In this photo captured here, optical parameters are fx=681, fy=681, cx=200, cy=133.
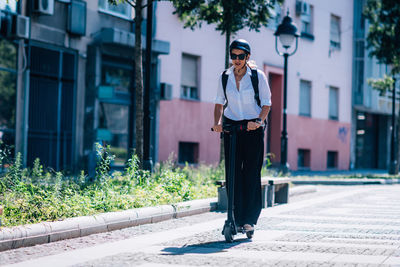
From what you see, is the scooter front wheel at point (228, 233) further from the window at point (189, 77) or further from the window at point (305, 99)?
the window at point (305, 99)

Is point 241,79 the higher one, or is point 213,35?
point 213,35

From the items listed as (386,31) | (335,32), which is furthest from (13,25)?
(335,32)

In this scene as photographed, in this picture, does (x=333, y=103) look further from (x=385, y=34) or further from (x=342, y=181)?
(x=342, y=181)

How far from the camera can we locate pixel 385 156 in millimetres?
37469

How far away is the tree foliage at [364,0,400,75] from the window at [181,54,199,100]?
22.5 feet

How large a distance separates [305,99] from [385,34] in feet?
18.5

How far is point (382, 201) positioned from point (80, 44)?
30.9 ft

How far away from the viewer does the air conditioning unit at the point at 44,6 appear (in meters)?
16.3

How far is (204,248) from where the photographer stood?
6281 millimetres

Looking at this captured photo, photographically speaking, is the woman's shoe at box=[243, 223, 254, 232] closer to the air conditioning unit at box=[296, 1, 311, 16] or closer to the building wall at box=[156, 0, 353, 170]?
the building wall at box=[156, 0, 353, 170]

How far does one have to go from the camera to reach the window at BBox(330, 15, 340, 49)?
1244 inches

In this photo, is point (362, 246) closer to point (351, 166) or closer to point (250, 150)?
point (250, 150)

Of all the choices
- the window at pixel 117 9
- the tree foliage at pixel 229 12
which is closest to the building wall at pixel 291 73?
the window at pixel 117 9

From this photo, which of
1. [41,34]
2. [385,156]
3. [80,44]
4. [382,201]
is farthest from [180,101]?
[385,156]
